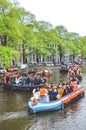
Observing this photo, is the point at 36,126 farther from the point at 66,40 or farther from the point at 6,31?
the point at 66,40

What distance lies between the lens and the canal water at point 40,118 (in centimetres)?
2273

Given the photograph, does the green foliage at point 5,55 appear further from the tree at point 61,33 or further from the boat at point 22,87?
the tree at point 61,33

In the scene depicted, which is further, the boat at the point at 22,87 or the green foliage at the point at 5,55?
the green foliage at the point at 5,55

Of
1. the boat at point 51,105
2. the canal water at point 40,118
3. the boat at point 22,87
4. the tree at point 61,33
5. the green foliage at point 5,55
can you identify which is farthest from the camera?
the tree at point 61,33

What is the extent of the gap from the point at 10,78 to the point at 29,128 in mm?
19327

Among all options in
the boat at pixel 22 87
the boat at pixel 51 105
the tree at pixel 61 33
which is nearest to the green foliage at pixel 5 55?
the boat at pixel 22 87

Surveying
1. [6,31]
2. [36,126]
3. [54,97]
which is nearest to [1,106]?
[54,97]

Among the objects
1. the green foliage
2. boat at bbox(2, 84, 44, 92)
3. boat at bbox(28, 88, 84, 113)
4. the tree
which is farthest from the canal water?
the tree

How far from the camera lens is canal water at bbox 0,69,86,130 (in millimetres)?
22734

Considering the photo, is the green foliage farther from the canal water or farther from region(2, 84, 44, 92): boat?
the canal water

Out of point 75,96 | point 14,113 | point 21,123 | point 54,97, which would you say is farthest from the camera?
point 75,96

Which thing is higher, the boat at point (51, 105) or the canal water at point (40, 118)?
the boat at point (51, 105)

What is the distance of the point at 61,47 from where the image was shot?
4072 inches

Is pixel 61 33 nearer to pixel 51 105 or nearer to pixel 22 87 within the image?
pixel 22 87
